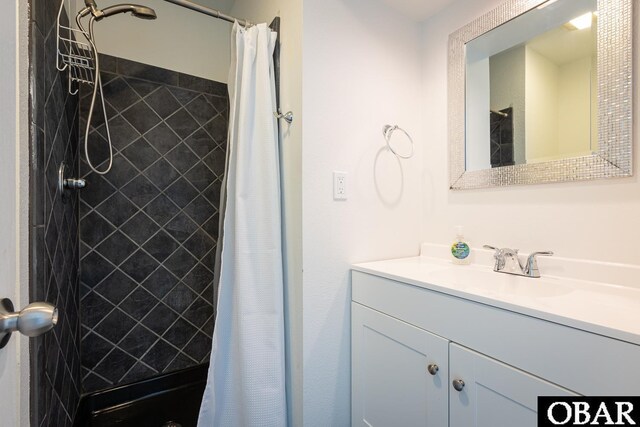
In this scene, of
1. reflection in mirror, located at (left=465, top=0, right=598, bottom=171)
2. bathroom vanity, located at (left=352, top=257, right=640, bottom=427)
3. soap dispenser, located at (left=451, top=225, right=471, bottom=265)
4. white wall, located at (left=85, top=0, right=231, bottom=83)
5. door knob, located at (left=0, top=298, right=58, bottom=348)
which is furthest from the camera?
white wall, located at (left=85, top=0, right=231, bottom=83)

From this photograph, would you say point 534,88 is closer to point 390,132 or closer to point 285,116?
point 390,132

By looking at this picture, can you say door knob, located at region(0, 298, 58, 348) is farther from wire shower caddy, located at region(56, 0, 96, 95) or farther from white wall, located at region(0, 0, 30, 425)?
wire shower caddy, located at region(56, 0, 96, 95)

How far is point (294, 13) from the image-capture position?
1229 millimetres

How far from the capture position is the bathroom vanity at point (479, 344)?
644mm

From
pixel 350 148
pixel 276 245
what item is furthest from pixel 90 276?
pixel 350 148

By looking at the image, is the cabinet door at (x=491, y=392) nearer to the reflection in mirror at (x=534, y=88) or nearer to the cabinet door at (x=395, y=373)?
the cabinet door at (x=395, y=373)

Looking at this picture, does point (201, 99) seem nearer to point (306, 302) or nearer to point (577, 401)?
point (306, 302)

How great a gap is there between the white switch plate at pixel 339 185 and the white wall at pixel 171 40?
129 cm

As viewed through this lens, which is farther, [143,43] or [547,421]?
[143,43]

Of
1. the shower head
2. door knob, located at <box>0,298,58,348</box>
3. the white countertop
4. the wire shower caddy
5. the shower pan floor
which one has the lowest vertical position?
the shower pan floor

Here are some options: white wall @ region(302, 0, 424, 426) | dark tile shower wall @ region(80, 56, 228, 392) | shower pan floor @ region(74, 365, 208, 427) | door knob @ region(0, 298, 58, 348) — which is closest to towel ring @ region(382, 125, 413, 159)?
white wall @ region(302, 0, 424, 426)

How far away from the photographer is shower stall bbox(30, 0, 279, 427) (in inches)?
50.6

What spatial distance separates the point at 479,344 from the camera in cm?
84

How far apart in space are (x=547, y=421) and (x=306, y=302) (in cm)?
80
